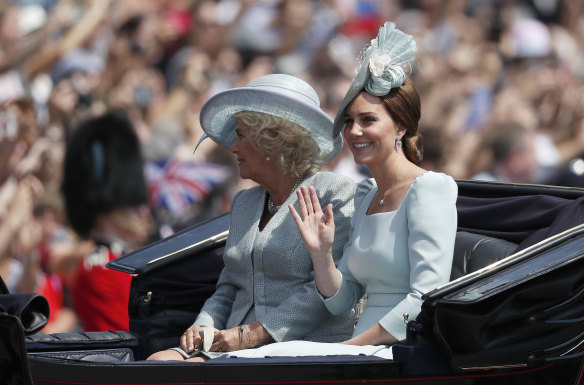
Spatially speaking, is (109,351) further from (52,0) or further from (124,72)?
(52,0)

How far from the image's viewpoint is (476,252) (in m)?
4.07

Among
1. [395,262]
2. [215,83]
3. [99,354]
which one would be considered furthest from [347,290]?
[215,83]

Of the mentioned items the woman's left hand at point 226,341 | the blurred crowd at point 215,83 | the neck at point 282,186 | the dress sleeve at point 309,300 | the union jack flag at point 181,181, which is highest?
the blurred crowd at point 215,83

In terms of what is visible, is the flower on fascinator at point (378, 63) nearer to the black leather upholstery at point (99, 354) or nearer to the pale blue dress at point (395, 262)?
the pale blue dress at point (395, 262)

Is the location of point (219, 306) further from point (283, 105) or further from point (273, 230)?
point (283, 105)

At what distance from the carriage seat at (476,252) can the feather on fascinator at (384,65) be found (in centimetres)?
68

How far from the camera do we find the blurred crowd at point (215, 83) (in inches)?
292

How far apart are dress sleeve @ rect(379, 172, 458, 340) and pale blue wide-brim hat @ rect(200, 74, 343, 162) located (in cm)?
56

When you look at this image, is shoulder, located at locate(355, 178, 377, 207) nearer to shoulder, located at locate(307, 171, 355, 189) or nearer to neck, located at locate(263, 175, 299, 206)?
shoulder, located at locate(307, 171, 355, 189)

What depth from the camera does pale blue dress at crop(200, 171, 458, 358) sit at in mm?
3680

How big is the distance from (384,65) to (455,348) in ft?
3.61

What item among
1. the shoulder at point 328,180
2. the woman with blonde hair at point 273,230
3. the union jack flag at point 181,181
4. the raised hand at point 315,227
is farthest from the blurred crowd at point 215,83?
the raised hand at point 315,227

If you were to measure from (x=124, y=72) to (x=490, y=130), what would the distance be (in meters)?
3.21

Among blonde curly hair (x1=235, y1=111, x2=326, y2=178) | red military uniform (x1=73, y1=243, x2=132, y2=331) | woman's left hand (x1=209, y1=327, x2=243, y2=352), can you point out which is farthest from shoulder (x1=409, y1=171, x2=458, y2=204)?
red military uniform (x1=73, y1=243, x2=132, y2=331)
